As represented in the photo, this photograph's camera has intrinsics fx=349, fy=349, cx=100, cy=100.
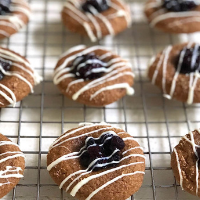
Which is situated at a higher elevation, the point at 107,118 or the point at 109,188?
the point at 107,118

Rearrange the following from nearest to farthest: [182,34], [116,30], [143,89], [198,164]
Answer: [198,164], [143,89], [116,30], [182,34]

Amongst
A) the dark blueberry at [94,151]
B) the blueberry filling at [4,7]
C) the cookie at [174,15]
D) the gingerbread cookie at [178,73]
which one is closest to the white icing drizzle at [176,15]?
the cookie at [174,15]

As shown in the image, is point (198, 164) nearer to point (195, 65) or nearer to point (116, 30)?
point (195, 65)

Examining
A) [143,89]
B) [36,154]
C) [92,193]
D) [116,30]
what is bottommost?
[92,193]

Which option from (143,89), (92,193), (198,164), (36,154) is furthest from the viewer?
(143,89)

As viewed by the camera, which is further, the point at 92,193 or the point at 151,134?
the point at 151,134

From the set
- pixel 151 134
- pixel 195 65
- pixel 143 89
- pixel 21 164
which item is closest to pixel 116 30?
pixel 143 89
